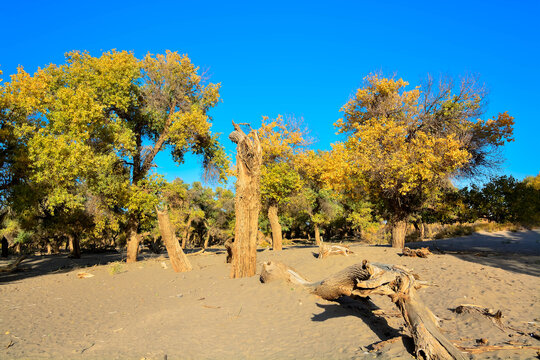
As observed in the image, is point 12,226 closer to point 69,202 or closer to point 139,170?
point 139,170

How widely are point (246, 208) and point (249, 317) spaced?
4.24 meters

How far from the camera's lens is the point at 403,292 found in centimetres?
518

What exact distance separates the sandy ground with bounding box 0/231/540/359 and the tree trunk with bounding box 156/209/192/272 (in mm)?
1971

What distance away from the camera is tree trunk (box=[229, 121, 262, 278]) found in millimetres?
10703

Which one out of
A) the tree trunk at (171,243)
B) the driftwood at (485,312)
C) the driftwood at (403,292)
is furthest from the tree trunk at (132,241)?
the driftwood at (485,312)

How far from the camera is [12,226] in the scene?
2791 centimetres

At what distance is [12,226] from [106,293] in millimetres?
23604

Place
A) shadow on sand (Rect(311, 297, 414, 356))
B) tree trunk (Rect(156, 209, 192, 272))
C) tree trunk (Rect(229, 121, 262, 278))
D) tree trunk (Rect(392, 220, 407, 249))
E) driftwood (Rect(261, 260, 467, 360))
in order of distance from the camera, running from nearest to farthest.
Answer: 1. driftwood (Rect(261, 260, 467, 360))
2. shadow on sand (Rect(311, 297, 414, 356))
3. tree trunk (Rect(229, 121, 262, 278))
4. tree trunk (Rect(156, 209, 192, 272))
5. tree trunk (Rect(392, 220, 407, 249))

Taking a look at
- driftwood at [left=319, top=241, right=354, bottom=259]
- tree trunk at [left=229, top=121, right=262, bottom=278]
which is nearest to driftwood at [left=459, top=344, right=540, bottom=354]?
tree trunk at [left=229, top=121, right=262, bottom=278]

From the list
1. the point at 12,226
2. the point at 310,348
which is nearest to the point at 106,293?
the point at 310,348

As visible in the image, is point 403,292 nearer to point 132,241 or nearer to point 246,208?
point 246,208

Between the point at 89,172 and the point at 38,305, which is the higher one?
the point at 89,172

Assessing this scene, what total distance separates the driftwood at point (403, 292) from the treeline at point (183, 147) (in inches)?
308

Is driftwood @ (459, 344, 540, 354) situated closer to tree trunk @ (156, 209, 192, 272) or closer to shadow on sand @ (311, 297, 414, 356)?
shadow on sand @ (311, 297, 414, 356)
